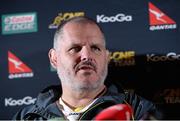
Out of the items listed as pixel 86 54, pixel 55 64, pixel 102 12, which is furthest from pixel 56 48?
pixel 102 12

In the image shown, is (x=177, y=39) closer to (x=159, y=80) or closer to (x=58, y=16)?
(x=159, y=80)

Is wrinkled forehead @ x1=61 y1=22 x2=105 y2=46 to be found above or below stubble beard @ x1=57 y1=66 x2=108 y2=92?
above

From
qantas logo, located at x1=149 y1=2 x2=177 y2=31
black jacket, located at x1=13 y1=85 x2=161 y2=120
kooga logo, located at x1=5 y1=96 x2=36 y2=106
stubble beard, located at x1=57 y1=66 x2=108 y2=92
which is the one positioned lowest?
kooga logo, located at x1=5 y1=96 x2=36 y2=106

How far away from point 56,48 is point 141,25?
1.37ft

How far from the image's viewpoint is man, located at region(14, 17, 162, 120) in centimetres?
132

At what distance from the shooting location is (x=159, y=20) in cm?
158

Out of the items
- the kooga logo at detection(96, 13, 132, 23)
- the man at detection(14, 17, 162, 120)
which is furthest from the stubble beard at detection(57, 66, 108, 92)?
the kooga logo at detection(96, 13, 132, 23)

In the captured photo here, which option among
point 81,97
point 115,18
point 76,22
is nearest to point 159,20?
point 115,18

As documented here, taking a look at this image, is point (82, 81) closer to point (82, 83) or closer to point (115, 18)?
point (82, 83)

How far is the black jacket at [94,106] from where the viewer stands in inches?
51.4

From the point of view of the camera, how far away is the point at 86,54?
4.31ft

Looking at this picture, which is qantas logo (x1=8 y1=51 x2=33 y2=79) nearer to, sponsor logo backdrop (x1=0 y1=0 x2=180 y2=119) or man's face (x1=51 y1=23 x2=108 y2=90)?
sponsor logo backdrop (x1=0 y1=0 x2=180 y2=119)

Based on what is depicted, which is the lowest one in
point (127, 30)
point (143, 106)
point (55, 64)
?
point (143, 106)

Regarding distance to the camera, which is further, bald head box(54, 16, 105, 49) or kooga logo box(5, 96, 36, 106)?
kooga logo box(5, 96, 36, 106)
